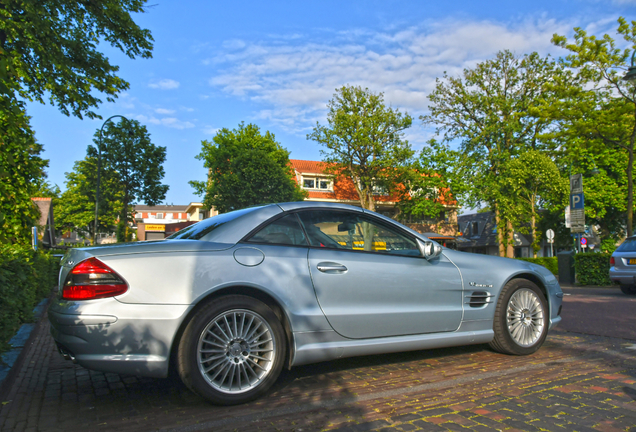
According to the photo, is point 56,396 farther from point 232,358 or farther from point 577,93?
point 577,93

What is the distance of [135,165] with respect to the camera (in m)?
38.8

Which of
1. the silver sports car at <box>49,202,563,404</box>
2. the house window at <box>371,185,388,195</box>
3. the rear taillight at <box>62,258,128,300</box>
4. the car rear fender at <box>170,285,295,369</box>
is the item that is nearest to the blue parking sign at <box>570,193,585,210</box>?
the silver sports car at <box>49,202,563,404</box>

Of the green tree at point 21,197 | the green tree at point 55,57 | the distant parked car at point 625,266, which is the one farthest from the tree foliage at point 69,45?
the distant parked car at point 625,266

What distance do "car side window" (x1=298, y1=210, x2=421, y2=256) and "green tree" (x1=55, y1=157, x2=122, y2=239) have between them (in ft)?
169

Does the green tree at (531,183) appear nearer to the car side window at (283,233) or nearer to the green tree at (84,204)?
the car side window at (283,233)

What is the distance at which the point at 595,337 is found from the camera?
5.86 meters

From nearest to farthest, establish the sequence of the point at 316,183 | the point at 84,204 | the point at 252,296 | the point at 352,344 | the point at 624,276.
A: the point at 252,296 → the point at 352,344 → the point at 624,276 → the point at 316,183 → the point at 84,204

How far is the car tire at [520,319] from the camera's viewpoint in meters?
4.71

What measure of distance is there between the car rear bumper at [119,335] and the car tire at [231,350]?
15cm

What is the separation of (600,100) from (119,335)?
20.3 metres

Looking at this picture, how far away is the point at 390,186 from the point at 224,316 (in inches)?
1700

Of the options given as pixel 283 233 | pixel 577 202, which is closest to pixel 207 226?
pixel 283 233

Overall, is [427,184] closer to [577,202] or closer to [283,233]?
[577,202]

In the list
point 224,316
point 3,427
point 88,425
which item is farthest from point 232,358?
point 3,427
